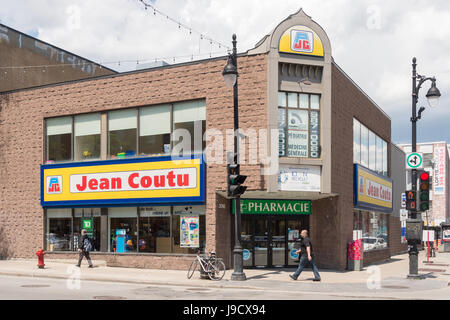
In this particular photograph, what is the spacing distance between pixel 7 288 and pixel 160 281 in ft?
15.6

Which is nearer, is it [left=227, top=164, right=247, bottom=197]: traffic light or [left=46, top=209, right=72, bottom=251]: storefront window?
[left=227, top=164, right=247, bottom=197]: traffic light

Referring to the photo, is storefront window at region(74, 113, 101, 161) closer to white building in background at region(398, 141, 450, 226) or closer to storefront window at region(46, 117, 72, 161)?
storefront window at region(46, 117, 72, 161)

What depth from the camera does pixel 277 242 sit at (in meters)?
23.8

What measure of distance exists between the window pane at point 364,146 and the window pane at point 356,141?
2.17 ft

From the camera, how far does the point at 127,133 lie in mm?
24438

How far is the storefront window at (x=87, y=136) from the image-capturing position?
82.8ft

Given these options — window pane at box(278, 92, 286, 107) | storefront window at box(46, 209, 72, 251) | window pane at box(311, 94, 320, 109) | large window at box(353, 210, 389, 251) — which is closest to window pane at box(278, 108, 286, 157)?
window pane at box(278, 92, 286, 107)

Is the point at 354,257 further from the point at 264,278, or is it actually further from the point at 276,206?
the point at 264,278

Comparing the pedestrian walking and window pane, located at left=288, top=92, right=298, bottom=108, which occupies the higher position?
window pane, located at left=288, top=92, right=298, bottom=108

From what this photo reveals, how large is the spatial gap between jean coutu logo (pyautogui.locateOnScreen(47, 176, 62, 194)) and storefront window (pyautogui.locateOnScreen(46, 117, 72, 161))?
0.95 metres

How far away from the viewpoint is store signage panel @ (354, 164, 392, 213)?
84.6 ft

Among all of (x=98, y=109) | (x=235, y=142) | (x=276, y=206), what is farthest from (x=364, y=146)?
(x=98, y=109)
